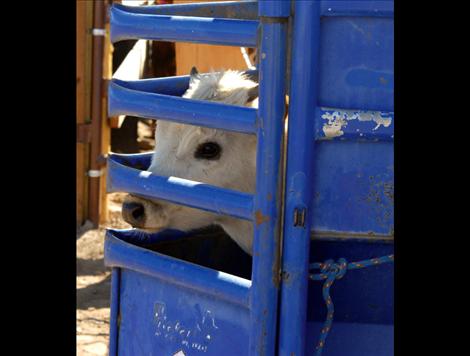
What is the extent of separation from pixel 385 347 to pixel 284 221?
49 centimetres

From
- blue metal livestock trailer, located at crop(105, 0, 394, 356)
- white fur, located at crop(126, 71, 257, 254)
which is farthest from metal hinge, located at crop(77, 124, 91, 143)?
blue metal livestock trailer, located at crop(105, 0, 394, 356)

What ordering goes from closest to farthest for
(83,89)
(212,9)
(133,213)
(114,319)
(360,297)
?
(360,297) < (114,319) < (212,9) < (133,213) < (83,89)

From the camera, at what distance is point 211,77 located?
336 cm

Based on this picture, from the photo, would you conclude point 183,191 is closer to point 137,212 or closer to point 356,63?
point 356,63

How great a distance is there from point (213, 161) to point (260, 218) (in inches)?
56.0

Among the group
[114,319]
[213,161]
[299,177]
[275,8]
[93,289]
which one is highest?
[275,8]

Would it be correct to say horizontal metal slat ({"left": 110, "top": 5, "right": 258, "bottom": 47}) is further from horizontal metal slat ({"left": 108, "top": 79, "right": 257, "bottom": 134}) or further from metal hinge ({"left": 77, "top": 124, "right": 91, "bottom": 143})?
metal hinge ({"left": 77, "top": 124, "right": 91, "bottom": 143})

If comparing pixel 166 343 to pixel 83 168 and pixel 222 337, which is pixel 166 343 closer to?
pixel 222 337

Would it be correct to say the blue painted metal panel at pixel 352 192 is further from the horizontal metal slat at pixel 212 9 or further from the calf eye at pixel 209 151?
the calf eye at pixel 209 151

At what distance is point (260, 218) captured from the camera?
74.5 inches

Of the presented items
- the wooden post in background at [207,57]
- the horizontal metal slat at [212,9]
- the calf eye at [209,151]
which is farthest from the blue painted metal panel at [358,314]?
the wooden post in background at [207,57]

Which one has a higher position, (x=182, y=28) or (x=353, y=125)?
(x=182, y=28)

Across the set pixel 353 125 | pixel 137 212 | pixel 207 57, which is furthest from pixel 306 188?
pixel 207 57

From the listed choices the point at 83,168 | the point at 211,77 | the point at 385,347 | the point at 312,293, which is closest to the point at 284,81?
the point at 312,293
